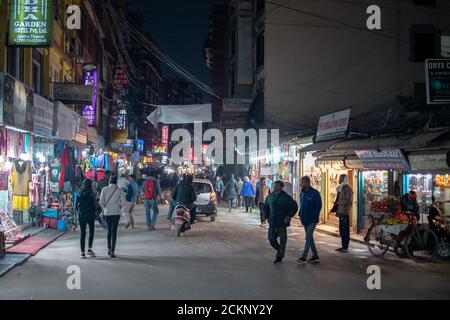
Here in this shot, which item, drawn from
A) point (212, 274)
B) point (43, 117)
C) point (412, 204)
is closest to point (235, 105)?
point (43, 117)

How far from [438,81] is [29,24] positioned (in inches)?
426

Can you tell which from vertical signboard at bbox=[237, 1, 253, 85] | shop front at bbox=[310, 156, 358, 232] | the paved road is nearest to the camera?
the paved road

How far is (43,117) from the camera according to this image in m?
16.7

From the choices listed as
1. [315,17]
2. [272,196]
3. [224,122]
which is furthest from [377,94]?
[272,196]

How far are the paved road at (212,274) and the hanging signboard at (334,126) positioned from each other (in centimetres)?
510

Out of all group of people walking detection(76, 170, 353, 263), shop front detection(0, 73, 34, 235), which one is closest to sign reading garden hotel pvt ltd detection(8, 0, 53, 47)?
shop front detection(0, 73, 34, 235)

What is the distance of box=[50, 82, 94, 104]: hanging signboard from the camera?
67.4 feet

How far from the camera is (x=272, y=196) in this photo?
1178 cm

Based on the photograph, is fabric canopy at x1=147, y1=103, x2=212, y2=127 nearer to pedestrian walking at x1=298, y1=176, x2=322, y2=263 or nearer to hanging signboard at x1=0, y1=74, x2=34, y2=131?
hanging signboard at x1=0, y1=74, x2=34, y2=131

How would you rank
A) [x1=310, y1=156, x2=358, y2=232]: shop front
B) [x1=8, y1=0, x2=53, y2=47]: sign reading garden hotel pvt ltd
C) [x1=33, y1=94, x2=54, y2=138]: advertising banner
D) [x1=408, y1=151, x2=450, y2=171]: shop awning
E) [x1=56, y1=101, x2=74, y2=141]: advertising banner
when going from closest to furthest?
[x1=408, y1=151, x2=450, y2=171]: shop awning < [x1=8, y1=0, x2=53, y2=47]: sign reading garden hotel pvt ltd < [x1=33, y1=94, x2=54, y2=138]: advertising banner < [x1=56, y1=101, x2=74, y2=141]: advertising banner < [x1=310, y1=156, x2=358, y2=232]: shop front

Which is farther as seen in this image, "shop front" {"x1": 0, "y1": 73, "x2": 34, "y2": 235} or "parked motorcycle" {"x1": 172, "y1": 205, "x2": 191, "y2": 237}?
"parked motorcycle" {"x1": 172, "y1": 205, "x2": 191, "y2": 237}

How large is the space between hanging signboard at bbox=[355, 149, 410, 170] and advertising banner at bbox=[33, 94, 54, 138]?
9711 millimetres

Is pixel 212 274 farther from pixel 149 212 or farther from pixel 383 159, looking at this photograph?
pixel 149 212

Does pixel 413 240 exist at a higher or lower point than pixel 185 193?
lower
